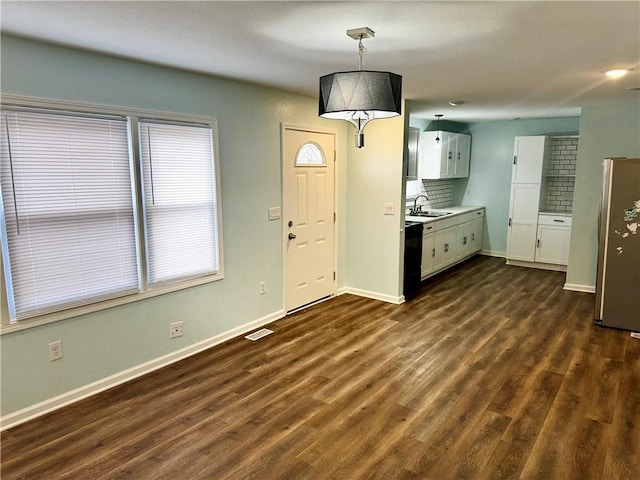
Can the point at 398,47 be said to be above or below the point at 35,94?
above

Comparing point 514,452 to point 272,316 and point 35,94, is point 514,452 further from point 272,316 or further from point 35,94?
point 35,94

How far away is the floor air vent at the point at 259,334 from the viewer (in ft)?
13.3

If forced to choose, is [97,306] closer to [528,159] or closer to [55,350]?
[55,350]

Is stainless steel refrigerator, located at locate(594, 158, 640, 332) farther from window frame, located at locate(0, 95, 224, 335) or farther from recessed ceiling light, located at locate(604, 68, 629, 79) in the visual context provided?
window frame, located at locate(0, 95, 224, 335)

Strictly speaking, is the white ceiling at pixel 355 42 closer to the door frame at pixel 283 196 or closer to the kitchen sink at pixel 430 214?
the door frame at pixel 283 196

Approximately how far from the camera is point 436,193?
7.45 meters

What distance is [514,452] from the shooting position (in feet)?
7.97

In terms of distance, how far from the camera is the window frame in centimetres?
257

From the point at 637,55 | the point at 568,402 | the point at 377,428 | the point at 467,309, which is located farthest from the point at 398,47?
the point at 467,309

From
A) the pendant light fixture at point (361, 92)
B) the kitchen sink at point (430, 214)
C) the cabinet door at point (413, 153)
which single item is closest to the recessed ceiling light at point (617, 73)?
the pendant light fixture at point (361, 92)

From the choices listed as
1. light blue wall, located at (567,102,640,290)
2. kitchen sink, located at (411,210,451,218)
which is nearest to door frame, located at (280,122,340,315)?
kitchen sink, located at (411,210,451,218)

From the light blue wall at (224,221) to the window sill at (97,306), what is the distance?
0.04 metres

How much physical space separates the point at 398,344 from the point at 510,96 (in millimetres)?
2852

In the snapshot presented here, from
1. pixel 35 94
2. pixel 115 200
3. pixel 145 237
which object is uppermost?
pixel 35 94
